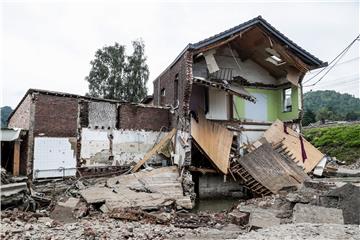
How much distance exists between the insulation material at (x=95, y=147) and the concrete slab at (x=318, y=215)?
9065 millimetres

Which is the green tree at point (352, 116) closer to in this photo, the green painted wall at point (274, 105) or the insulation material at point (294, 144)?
the green painted wall at point (274, 105)

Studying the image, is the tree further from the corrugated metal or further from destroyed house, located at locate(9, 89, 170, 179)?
the corrugated metal

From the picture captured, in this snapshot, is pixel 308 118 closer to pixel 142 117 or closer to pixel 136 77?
pixel 136 77

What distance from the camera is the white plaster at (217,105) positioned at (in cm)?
1669

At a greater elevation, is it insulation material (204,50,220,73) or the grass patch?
insulation material (204,50,220,73)

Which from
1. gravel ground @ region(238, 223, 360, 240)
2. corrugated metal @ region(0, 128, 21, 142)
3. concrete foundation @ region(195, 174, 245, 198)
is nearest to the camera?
gravel ground @ region(238, 223, 360, 240)

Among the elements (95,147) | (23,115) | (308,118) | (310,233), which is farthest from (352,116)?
(310,233)

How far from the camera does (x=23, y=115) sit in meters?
14.0

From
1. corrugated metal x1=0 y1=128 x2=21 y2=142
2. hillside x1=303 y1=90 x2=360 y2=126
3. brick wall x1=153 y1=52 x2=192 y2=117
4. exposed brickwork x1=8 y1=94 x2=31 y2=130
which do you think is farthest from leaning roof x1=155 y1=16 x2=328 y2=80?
hillside x1=303 y1=90 x2=360 y2=126

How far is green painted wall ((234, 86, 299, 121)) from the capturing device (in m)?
17.1

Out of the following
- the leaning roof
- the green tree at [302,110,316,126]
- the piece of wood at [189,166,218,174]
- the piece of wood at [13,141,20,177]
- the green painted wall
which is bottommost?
the piece of wood at [189,166,218,174]

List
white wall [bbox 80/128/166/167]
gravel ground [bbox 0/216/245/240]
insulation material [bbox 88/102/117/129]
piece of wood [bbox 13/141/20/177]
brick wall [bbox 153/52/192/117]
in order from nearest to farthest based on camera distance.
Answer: gravel ground [bbox 0/216/245/240] < piece of wood [bbox 13/141/20/177] < white wall [bbox 80/128/166/167] < insulation material [bbox 88/102/117/129] < brick wall [bbox 153/52/192/117]

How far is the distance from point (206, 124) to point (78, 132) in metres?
6.10

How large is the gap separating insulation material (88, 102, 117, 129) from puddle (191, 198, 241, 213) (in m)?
5.49
